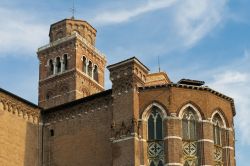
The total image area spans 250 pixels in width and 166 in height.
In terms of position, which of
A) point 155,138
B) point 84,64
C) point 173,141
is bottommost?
point 173,141

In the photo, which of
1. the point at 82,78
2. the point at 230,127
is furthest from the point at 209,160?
the point at 82,78

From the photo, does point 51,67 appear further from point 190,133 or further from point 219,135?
point 190,133

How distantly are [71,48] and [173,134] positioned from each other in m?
29.6

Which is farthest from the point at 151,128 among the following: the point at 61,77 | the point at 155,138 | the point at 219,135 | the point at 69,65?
the point at 61,77

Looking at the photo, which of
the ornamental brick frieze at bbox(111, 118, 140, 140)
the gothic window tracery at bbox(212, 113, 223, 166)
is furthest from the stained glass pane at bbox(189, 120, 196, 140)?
the ornamental brick frieze at bbox(111, 118, 140, 140)

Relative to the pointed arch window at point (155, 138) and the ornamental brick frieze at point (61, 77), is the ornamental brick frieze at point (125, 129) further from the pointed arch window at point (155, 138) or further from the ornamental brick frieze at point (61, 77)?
the ornamental brick frieze at point (61, 77)

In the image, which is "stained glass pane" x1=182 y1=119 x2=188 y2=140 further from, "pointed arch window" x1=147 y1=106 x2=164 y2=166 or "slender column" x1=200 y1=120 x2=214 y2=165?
"pointed arch window" x1=147 y1=106 x2=164 y2=166

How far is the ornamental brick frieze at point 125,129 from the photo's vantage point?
30702 millimetres

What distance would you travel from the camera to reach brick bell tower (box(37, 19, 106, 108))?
189 ft

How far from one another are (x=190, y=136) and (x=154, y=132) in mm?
2041

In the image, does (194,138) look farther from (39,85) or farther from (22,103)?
(39,85)

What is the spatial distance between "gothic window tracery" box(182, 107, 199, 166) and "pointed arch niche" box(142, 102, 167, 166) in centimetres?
123

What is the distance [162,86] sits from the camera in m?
31.6

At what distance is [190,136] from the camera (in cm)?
3133
